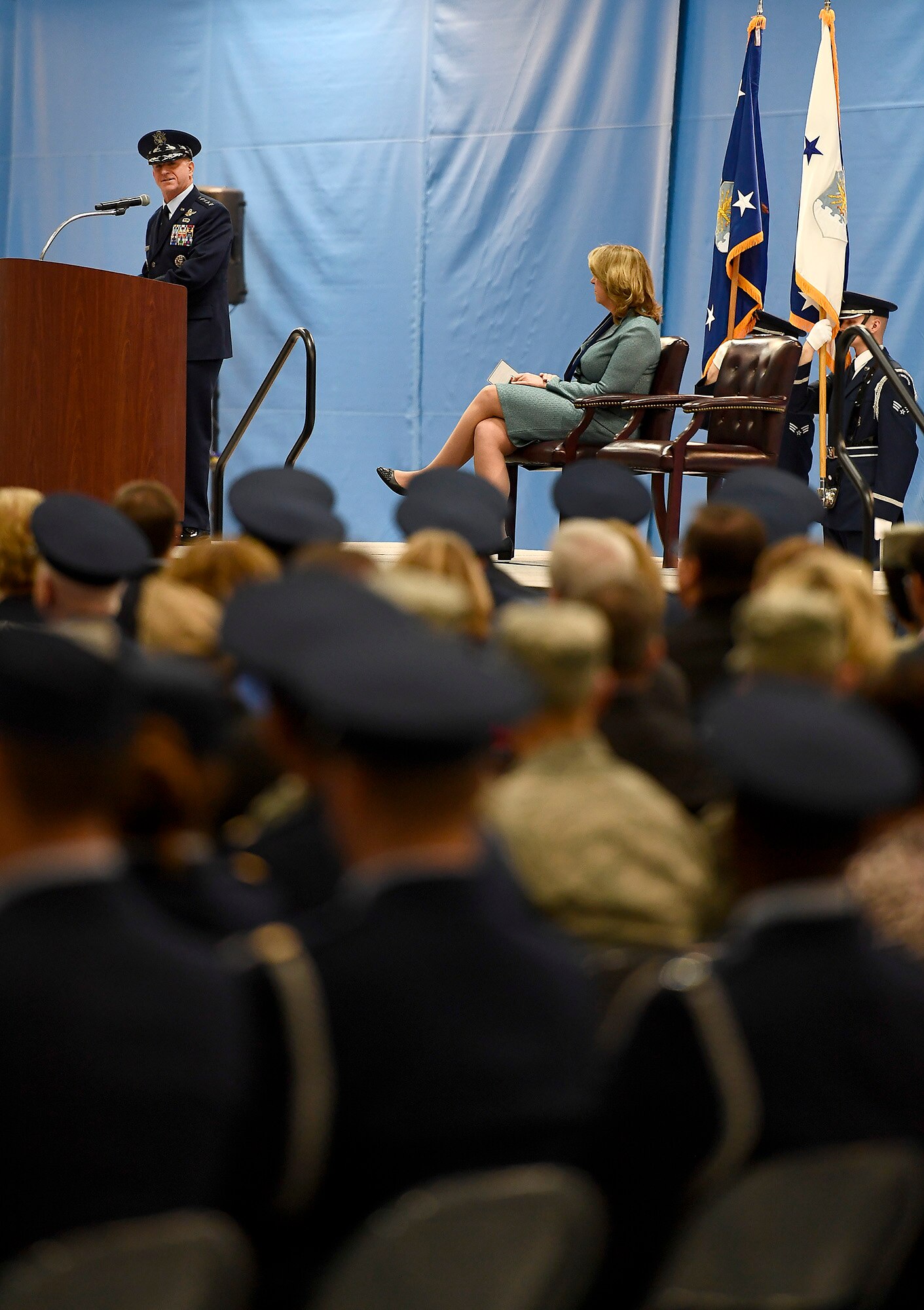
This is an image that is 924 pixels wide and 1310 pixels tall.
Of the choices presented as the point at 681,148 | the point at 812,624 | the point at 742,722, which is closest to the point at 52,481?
the point at 812,624

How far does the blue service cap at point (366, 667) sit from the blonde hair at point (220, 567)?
77cm

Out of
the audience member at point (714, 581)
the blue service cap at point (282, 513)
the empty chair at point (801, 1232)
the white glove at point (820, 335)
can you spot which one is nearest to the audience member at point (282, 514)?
the blue service cap at point (282, 513)

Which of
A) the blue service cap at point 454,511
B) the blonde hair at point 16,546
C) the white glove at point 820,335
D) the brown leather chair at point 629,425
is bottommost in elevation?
the blonde hair at point 16,546

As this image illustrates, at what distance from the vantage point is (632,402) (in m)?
4.35

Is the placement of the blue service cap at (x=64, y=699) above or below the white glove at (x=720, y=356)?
below

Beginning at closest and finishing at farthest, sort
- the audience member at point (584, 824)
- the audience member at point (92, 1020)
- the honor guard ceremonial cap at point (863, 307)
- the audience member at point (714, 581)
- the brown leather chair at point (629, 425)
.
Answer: the audience member at point (92, 1020) → the audience member at point (584, 824) → the audience member at point (714, 581) → the brown leather chair at point (629, 425) → the honor guard ceremonial cap at point (863, 307)

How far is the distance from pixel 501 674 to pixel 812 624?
1.54 ft

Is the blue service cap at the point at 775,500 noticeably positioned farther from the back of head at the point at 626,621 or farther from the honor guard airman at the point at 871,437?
the honor guard airman at the point at 871,437

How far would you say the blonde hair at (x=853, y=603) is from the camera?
1649mm

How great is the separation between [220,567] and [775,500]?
118 cm

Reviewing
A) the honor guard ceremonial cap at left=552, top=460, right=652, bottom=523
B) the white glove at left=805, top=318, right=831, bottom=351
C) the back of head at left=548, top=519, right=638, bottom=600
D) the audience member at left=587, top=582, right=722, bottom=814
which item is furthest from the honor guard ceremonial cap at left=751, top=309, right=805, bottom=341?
the audience member at left=587, top=582, right=722, bottom=814

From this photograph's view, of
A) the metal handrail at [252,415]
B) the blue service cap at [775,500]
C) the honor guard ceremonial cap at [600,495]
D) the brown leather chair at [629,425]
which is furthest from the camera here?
the metal handrail at [252,415]

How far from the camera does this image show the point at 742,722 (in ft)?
3.15

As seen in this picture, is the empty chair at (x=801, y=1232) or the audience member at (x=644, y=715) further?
the audience member at (x=644, y=715)
